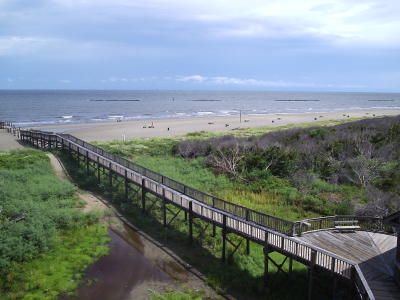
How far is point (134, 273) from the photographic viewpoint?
19.3 meters

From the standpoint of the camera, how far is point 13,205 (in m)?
24.7

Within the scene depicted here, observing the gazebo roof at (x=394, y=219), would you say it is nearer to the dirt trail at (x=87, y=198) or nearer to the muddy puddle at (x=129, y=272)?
the muddy puddle at (x=129, y=272)

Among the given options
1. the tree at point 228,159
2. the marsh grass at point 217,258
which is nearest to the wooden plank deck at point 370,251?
the marsh grass at point 217,258

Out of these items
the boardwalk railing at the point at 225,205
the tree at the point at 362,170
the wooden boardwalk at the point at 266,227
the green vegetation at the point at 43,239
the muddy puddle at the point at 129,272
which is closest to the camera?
the wooden boardwalk at the point at 266,227

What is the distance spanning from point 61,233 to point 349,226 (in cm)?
1524

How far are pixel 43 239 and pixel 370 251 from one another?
1535 centimetres

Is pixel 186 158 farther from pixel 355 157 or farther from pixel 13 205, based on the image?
pixel 13 205

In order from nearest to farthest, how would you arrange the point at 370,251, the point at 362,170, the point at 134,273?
1. the point at 370,251
2. the point at 134,273
3. the point at 362,170

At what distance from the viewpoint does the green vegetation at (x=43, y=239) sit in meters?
17.8

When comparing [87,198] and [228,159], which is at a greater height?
[228,159]

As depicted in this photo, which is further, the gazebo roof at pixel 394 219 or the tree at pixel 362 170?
the tree at pixel 362 170

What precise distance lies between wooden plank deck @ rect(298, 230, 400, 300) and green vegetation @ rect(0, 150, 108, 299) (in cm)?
1066

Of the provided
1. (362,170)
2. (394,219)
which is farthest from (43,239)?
(362,170)

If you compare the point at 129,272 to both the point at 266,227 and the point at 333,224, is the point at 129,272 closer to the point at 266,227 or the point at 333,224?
the point at 266,227
